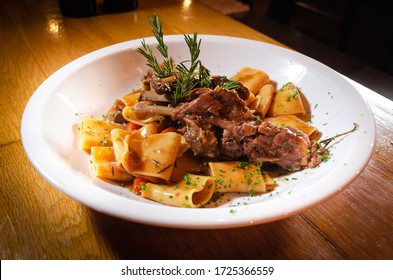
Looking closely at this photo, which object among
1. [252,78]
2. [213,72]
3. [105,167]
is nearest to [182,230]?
[105,167]

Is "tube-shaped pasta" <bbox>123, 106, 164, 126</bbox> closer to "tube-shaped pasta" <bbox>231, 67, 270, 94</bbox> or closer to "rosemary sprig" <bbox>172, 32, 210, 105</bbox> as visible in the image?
"rosemary sprig" <bbox>172, 32, 210, 105</bbox>

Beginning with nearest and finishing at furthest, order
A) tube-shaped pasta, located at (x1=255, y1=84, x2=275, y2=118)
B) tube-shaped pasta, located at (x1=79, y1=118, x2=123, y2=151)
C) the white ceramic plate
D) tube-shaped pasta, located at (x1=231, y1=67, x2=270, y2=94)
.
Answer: the white ceramic plate → tube-shaped pasta, located at (x1=79, y1=118, x2=123, y2=151) → tube-shaped pasta, located at (x1=255, y1=84, x2=275, y2=118) → tube-shaped pasta, located at (x1=231, y1=67, x2=270, y2=94)

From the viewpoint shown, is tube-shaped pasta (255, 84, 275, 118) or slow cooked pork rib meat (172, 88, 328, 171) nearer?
slow cooked pork rib meat (172, 88, 328, 171)

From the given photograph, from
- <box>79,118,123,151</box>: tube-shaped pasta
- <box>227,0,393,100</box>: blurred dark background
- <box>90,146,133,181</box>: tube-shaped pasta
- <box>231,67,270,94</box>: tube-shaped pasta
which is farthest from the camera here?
<box>227,0,393,100</box>: blurred dark background

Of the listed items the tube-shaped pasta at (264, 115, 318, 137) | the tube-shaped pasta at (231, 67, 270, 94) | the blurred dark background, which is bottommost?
the blurred dark background

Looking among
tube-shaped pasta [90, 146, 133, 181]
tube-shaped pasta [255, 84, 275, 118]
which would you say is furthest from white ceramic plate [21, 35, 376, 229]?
tube-shaped pasta [255, 84, 275, 118]

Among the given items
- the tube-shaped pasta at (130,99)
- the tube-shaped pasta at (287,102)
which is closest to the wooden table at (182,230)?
the tube-shaped pasta at (287,102)
